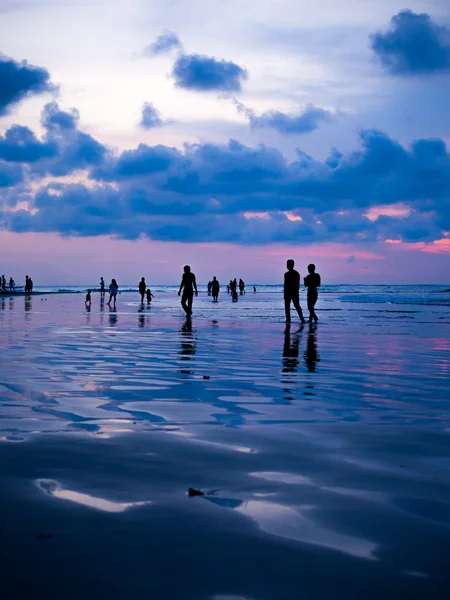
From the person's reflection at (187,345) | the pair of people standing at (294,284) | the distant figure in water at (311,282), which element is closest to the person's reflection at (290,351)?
the person's reflection at (187,345)

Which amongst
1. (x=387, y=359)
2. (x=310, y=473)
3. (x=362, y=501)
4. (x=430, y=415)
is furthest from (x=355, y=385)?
(x=362, y=501)

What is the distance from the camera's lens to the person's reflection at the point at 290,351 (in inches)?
457

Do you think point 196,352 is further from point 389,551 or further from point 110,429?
point 389,551

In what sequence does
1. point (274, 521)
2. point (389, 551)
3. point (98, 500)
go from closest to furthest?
point (389, 551) → point (274, 521) → point (98, 500)

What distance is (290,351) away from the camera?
14594mm

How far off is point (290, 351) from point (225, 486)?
33.6 feet

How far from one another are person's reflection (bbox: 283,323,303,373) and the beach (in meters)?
1.25

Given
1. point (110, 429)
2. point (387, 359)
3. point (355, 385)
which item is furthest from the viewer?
point (387, 359)

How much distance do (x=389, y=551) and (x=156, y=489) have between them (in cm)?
166

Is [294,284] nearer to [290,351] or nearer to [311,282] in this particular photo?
[311,282]

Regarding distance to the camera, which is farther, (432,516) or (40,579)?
(432,516)

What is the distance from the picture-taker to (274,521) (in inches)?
148

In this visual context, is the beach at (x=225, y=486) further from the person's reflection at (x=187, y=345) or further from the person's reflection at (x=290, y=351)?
the person's reflection at (x=187, y=345)

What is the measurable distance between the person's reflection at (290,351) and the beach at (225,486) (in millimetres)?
1254
